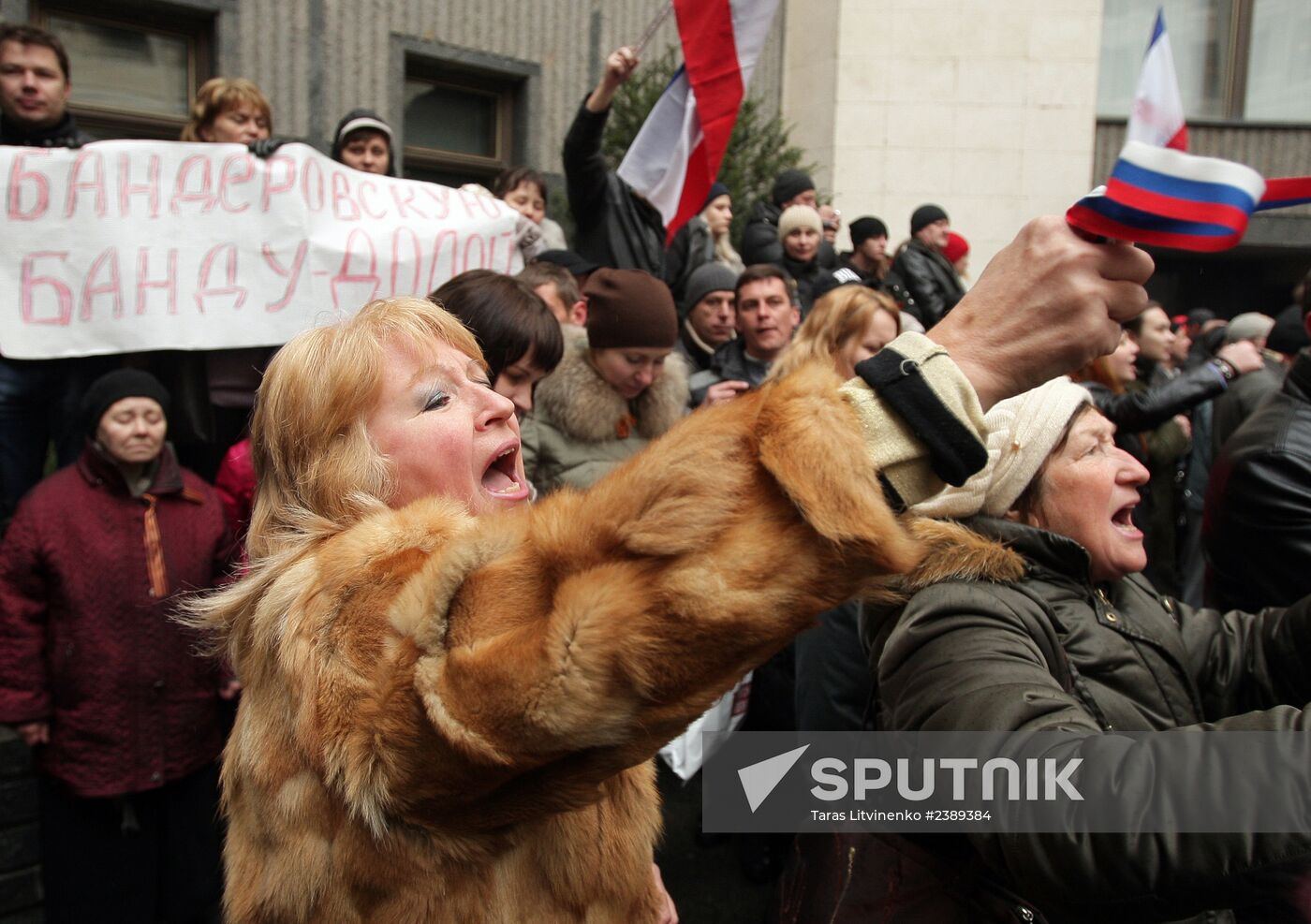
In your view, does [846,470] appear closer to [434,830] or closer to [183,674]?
[434,830]

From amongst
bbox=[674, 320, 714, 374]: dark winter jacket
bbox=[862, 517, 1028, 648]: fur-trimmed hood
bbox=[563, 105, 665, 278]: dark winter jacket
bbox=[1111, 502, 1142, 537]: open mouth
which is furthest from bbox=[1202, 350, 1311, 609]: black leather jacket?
bbox=[563, 105, 665, 278]: dark winter jacket

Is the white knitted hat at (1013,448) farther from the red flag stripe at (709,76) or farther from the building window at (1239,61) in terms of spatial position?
the building window at (1239,61)

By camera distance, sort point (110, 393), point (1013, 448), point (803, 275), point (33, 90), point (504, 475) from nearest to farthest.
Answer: point (504, 475), point (1013, 448), point (110, 393), point (33, 90), point (803, 275)

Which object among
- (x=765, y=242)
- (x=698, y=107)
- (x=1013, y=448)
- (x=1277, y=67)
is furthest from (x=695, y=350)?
(x=1277, y=67)

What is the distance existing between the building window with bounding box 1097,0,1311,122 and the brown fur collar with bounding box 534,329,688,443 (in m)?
12.3

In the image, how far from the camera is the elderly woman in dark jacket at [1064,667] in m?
1.35

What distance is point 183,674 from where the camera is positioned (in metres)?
3.42

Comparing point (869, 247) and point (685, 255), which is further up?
point (869, 247)

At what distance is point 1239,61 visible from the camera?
1405 cm

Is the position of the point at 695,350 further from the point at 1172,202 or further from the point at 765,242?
the point at 1172,202

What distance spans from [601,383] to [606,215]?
1933 mm

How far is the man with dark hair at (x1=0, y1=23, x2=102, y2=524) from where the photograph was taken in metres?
3.96

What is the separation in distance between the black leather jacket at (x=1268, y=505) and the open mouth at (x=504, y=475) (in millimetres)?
1930

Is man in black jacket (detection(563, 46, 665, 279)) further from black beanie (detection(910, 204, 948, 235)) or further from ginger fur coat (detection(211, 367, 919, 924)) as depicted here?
ginger fur coat (detection(211, 367, 919, 924))
